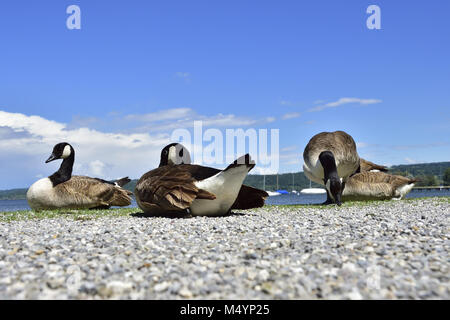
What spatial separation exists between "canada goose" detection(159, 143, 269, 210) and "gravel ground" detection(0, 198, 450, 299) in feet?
14.8

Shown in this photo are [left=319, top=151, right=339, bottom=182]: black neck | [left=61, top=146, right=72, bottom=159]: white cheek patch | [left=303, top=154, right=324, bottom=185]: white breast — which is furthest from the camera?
[left=61, top=146, right=72, bottom=159]: white cheek patch

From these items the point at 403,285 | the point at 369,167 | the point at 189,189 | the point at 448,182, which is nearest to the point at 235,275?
the point at 403,285

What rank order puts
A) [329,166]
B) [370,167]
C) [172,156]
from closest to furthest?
[172,156] → [329,166] → [370,167]

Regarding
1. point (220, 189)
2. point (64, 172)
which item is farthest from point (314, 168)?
point (64, 172)

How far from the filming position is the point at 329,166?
16969 millimetres

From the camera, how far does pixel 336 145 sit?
1886 cm

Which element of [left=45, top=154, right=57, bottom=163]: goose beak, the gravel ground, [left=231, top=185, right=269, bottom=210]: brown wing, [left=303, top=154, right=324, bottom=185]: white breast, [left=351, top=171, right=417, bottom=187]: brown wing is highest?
[left=45, top=154, right=57, bottom=163]: goose beak

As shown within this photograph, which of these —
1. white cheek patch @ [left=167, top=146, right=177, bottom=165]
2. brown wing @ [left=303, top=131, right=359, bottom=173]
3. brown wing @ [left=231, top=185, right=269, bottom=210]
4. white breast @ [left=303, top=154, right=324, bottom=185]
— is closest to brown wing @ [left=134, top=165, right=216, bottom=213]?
white cheek patch @ [left=167, top=146, right=177, bottom=165]

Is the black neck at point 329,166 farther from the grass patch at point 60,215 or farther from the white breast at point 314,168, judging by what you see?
the grass patch at point 60,215

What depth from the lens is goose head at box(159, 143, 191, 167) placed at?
13875 mm

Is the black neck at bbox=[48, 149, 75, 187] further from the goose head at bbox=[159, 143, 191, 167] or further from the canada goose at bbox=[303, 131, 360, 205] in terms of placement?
the canada goose at bbox=[303, 131, 360, 205]

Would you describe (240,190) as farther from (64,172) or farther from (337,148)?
(64,172)

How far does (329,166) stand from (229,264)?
12306 millimetres
